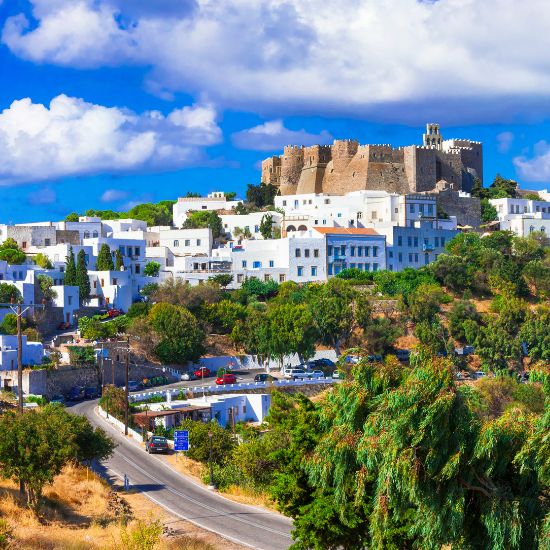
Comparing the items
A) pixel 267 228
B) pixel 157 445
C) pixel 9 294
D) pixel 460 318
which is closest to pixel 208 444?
pixel 157 445

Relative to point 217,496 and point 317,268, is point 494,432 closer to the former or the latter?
point 217,496

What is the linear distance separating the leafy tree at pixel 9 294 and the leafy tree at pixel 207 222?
24001 mm

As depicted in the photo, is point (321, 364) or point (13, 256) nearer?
point (321, 364)

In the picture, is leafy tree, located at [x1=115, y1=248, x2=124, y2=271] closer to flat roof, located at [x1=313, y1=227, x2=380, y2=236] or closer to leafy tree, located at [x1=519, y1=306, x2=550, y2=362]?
flat roof, located at [x1=313, y1=227, x2=380, y2=236]

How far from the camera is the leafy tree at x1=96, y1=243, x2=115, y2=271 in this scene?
228 feet

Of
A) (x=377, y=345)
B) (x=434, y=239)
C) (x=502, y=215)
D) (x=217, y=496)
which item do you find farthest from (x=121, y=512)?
(x=502, y=215)

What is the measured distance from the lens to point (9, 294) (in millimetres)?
60375

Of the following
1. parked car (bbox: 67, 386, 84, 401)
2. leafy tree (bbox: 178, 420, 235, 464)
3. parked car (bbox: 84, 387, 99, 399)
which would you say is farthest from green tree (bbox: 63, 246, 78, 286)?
leafy tree (bbox: 178, 420, 235, 464)

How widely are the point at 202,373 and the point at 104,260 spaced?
12617mm

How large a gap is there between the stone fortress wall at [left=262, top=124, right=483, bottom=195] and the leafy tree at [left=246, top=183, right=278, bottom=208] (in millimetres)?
1097

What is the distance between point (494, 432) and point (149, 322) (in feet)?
144

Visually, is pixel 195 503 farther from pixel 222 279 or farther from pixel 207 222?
pixel 207 222

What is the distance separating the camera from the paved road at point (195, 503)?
89.9 ft

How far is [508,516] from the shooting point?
18.8 metres
